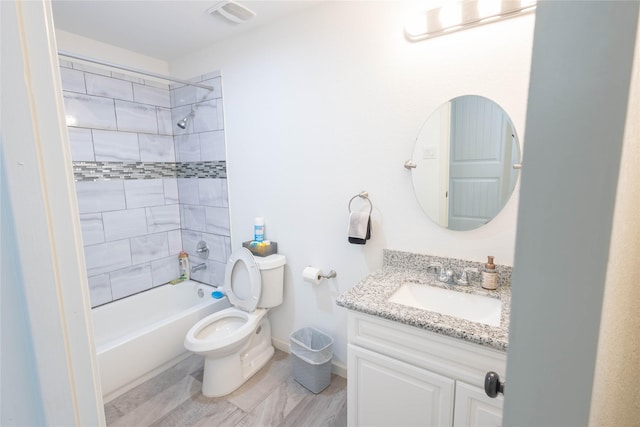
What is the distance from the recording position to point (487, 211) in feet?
4.95

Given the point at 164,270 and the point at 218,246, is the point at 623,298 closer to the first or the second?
the point at 218,246

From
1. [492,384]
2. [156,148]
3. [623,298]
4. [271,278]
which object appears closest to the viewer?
[623,298]

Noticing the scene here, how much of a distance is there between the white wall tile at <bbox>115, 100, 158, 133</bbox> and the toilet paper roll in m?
1.91

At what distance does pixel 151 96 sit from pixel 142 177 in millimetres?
715

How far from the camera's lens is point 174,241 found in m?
2.92

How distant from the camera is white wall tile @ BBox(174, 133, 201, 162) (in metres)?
2.67

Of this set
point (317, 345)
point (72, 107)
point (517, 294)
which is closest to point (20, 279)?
point (517, 294)

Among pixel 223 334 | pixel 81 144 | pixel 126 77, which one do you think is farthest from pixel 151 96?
pixel 223 334

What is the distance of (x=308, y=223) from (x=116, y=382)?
5.16ft

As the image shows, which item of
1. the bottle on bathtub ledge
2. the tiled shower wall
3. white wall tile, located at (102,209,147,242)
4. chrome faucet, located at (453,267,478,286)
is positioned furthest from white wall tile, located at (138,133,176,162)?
chrome faucet, located at (453,267,478,286)

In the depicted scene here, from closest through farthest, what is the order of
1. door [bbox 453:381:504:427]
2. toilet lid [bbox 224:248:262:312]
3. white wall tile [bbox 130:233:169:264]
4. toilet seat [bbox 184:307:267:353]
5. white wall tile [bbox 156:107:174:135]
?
door [bbox 453:381:504:427] < toilet seat [bbox 184:307:267:353] < toilet lid [bbox 224:248:262:312] < white wall tile [bbox 130:233:169:264] < white wall tile [bbox 156:107:174:135]

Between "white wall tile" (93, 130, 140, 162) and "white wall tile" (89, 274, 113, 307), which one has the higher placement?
"white wall tile" (93, 130, 140, 162)

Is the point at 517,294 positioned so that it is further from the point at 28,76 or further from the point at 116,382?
the point at 116,382

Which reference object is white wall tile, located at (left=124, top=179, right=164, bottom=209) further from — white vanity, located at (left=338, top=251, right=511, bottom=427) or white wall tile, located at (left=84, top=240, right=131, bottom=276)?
white vanity, located at (left=338, top=251, right=511, bottom=427)
